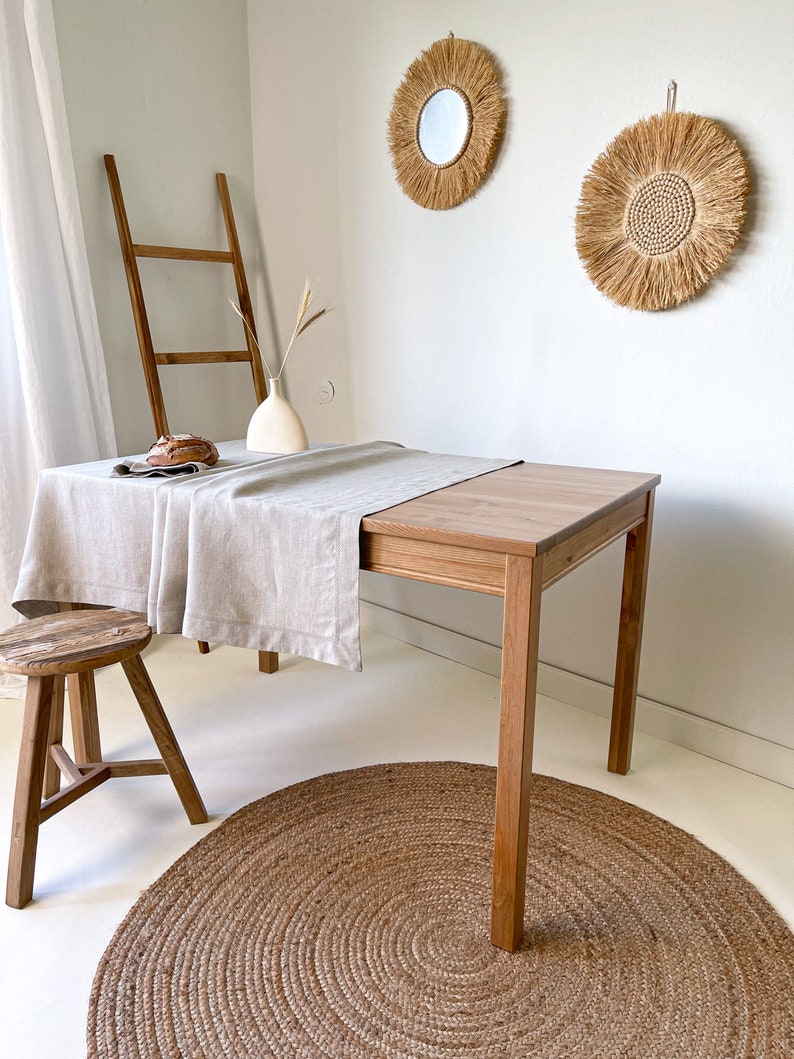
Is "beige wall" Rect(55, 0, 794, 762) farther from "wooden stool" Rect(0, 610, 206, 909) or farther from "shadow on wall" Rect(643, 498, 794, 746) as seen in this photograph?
"wooden stool" Rect(0, 610, 206, 909)

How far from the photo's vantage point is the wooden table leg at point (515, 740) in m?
1.23

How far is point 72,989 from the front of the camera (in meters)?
1.29

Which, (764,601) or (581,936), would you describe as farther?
(764,601)

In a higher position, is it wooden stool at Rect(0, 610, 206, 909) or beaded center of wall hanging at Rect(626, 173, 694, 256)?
beaded center of wall hanging at Rect(626, 173, 694, 256)

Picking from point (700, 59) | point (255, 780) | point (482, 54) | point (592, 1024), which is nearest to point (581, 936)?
point (592, 1024)

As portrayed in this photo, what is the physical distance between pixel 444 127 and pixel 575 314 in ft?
2.24

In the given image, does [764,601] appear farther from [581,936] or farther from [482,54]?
[482,54]

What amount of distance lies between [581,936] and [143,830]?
930 millimetres

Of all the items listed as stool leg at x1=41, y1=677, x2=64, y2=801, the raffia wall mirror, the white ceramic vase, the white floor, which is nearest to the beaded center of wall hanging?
the raffia wall mirror

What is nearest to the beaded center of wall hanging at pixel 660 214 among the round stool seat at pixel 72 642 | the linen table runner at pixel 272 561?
the linen table runner at pixel 272 561

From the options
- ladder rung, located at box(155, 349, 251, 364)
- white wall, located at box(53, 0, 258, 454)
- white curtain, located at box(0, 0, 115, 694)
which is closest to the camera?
white curtain, located at box(0, 0, 115, 694)

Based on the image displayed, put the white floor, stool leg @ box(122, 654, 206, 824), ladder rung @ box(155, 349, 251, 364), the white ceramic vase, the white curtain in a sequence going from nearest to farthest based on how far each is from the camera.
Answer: the white floor → stool leg @ box(122, 654, 206, 824) → the white ceramic vase → the white curtain → ladder rung @ box(155, 349, 251, 364)

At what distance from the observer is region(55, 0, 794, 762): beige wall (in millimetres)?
1792

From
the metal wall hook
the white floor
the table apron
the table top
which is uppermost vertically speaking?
the metal wall hook
